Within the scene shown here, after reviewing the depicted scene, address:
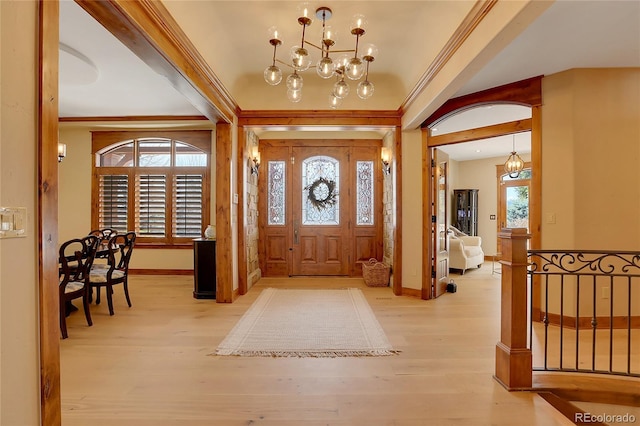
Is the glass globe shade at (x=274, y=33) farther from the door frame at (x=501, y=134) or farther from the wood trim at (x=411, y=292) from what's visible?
the wood trim at (x=411, y=292)

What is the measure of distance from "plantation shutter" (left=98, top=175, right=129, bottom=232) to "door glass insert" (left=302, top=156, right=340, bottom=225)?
339 cm

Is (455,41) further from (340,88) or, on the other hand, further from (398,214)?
(398,214)

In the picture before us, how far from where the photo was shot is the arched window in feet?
19.0

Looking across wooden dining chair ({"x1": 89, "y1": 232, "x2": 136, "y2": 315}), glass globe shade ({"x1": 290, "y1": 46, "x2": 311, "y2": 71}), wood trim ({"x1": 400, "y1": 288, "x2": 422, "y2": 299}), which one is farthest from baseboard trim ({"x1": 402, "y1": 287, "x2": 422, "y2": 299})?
wooden dining chair ({"x1": 89, "y1": 232, "x2": 136, "y2": 315})

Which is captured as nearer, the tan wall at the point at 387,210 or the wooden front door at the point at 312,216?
the tan wall at the point at 387,210

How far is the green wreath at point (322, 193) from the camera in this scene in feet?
19.4

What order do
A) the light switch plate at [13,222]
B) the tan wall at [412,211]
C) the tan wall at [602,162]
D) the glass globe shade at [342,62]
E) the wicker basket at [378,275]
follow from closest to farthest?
the light switch plate at [13,222], the glass globe shade at [342,62], the tan wall at [602,162], the tan wall at [412,211], the wicker basket at [378,275]

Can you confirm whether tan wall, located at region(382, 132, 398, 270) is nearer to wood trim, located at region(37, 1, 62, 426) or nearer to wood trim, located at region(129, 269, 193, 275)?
wood trim, located at region(129, 269, 193, 275)

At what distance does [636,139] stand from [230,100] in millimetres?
4616

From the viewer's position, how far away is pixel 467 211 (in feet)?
27.4

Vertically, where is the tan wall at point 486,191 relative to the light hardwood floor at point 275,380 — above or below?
above

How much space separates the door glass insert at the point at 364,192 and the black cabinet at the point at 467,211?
378 cm

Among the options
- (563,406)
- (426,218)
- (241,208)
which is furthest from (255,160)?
(563,406)

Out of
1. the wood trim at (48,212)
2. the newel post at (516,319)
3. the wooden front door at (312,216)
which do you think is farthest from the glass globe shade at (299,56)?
the wooden front door at (312,216)
